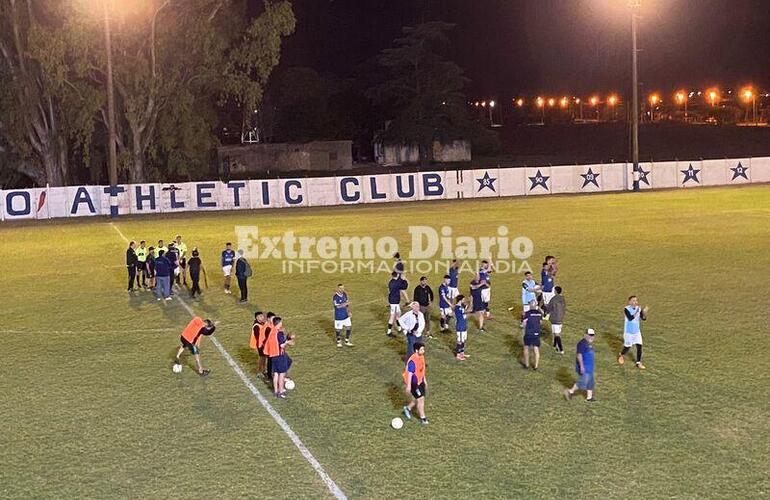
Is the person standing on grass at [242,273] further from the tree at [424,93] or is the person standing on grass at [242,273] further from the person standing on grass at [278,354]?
the tree at [424,93]

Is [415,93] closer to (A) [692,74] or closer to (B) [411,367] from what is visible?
(A) [692,74]

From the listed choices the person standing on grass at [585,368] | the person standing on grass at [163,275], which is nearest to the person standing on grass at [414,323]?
the person standing on grass at [585,368]

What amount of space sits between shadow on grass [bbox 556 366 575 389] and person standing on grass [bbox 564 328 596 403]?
0.50 meters

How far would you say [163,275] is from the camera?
20.0m

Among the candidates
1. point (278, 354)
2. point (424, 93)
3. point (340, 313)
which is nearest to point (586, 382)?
point (278, 354)

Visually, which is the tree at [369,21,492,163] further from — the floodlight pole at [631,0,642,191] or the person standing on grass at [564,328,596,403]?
the person standing on grass at [564,328,596,403]

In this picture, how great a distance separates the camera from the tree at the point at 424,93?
231 ft

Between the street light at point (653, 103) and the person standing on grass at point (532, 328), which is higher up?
the street light at point (653, 103)

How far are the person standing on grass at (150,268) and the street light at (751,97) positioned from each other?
85780 millimetres

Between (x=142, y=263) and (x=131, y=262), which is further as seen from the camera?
(x=142, y=263)

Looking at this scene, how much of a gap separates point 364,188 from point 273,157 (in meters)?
21.8

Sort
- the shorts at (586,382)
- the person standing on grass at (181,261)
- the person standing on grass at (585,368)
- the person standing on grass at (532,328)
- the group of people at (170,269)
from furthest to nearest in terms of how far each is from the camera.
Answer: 1. the person standing on grass at (181,261)
2. the group of people at (170,269)
3. the person standing on grass at (532,328)
4. the shorts at (586,382)
5. the person standing on grass at (585,368)

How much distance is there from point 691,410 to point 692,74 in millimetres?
103255

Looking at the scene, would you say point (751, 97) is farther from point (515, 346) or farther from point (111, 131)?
point (515, 346)
